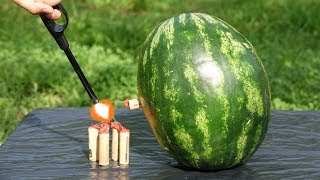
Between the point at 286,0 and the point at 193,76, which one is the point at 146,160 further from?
the point at 286,0

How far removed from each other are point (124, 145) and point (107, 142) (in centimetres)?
7

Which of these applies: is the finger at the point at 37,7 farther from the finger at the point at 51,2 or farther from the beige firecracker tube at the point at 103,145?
the beige firecracker tube at the point at 103,145

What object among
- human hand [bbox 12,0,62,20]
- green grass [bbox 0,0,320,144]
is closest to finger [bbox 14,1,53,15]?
human hand [bbox 12,0,62,20]

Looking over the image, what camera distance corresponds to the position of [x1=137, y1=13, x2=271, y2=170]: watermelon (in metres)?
3.20

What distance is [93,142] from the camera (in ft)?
11.4

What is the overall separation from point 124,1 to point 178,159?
650cm

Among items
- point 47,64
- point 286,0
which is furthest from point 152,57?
point 286,0

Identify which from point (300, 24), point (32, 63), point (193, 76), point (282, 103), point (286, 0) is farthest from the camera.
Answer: point (286, 0)

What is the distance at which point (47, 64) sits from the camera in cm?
672

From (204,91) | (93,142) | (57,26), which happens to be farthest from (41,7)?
(204,91)

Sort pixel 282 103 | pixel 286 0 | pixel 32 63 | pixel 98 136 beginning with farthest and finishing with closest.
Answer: pixel 286 0
pixel 32 63
pixel 282 103
pixel 98 136

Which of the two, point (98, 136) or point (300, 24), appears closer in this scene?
point (98, 136)

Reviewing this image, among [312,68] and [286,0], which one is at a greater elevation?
[286,0]

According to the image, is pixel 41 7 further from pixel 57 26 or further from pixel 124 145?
pixel 124 145
